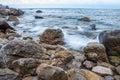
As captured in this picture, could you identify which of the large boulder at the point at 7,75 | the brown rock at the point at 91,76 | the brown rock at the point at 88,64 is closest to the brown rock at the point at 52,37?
the brown rock at the point at 88,64

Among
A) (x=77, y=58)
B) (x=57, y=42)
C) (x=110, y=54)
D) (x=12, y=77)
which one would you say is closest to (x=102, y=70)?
(x=77, y=58)

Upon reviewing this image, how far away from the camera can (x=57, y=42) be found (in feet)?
42.2

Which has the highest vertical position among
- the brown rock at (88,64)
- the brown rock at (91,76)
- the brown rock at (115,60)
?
the brown rock at (91,76)

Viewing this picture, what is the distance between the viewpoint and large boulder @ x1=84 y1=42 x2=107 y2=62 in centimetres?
902

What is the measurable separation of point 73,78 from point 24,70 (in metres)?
1.54

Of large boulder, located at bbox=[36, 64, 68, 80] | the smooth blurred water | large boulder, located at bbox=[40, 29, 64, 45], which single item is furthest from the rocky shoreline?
the smooth blurred water

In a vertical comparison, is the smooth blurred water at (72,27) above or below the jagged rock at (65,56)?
below

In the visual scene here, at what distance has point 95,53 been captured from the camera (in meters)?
9.10

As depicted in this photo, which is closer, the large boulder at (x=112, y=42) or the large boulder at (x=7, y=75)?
the large boulder at (x=7, y=75)

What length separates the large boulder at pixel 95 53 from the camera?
29.6 feet

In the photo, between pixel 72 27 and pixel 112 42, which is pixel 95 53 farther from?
pixel 72 27

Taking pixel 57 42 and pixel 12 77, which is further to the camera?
pixel 57 42

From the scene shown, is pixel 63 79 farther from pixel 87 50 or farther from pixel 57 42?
pixel 57 42

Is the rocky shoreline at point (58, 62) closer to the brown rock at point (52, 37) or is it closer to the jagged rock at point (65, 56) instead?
the jagged rock at point (65, 56)
